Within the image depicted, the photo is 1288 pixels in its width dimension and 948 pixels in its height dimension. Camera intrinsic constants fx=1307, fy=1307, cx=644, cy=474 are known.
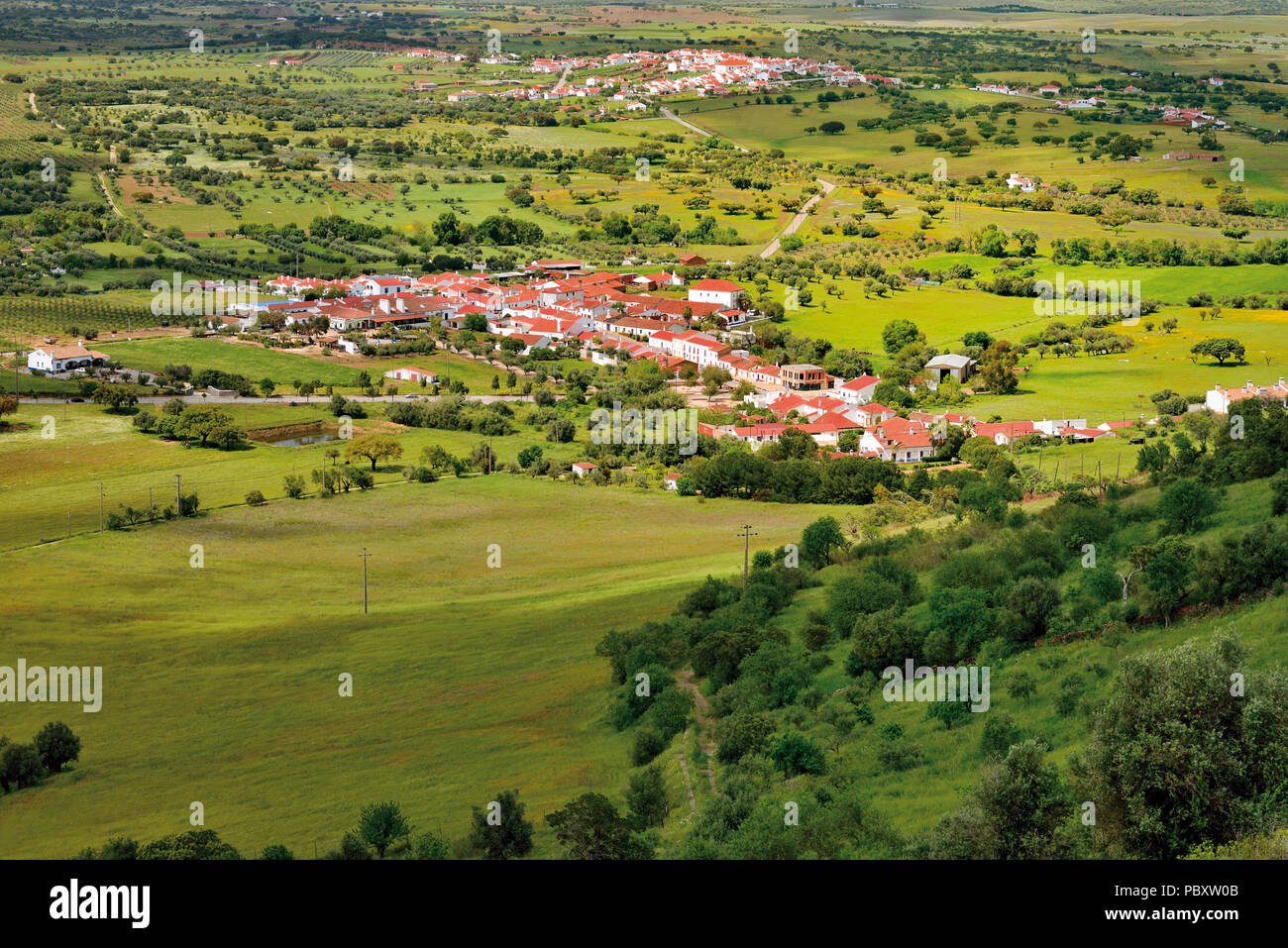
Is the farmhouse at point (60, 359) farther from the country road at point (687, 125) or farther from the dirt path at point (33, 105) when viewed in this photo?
the country road at point (687, 125)

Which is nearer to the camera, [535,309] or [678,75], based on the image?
[535,309]

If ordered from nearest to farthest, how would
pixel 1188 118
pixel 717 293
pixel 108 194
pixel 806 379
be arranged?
pixel 806 379
pixel 717 293
pixel 108 194
pixel 1188 118

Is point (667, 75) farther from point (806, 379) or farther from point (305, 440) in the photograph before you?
point (305, 440)

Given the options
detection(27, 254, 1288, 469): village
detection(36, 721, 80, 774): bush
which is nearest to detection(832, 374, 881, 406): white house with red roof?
detection(27, 254, 1288, 469): village

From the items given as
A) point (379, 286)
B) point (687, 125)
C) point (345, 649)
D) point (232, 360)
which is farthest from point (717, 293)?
point (687, 125)
